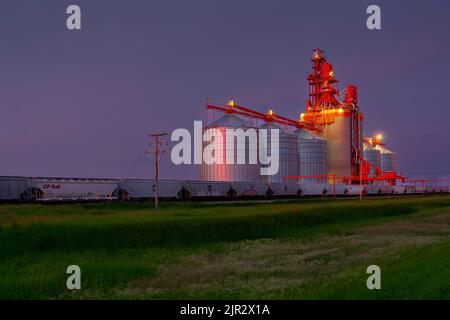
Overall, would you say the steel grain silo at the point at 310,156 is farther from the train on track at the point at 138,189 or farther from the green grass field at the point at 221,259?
the green grass field at the point at 221,259

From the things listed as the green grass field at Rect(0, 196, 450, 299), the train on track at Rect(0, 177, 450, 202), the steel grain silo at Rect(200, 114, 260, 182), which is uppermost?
the steel grain silo at Rect(200, 114, 260, 182)

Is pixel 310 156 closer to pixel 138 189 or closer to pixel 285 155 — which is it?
pixel 285 155

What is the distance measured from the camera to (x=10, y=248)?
2439cm

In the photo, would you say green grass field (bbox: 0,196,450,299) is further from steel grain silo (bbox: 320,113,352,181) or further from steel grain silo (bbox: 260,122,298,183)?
steel grain silo (bbox: 320,113,352,181)

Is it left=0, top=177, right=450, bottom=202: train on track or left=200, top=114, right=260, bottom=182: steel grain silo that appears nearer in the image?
left=0, top=177, right=450, bottom=202: train on track

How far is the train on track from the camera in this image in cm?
5369

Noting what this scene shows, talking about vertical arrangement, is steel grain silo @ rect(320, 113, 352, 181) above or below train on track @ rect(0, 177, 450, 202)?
above

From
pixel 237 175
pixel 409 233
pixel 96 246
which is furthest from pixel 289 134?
pixel 96 246

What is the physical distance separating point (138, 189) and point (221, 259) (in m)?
44.2

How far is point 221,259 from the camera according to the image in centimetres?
2438

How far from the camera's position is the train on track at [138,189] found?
53.7 meters

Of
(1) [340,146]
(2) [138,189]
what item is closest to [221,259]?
(2) [138,189]

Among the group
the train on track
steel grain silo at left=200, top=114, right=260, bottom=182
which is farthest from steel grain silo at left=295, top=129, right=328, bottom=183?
steel grain silo at left=200, top=114, right=260, bottom=182

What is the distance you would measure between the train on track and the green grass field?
41.5 ft
